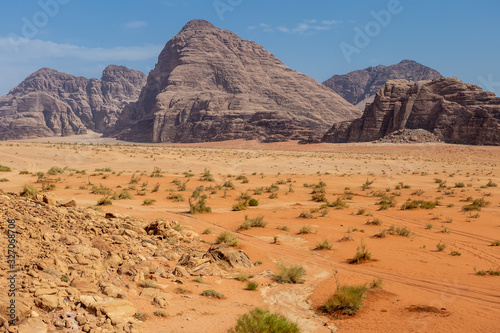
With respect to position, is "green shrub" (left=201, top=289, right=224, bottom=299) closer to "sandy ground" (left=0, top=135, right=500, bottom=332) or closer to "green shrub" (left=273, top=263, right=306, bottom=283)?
"sandy ground" (left=0, top=135, right=500, bottom=332)

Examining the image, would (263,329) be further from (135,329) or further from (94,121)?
(94,121)

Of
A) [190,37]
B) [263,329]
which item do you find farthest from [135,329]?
[190,37]

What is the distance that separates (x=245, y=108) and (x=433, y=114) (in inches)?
2428

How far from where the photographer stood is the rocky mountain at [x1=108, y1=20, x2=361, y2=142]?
381 feet

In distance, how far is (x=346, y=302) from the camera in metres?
7.25

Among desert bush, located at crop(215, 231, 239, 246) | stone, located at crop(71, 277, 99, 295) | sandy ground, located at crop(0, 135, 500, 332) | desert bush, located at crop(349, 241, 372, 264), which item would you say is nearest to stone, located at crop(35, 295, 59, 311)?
stone, located at crop(71, 277, 99, 295)

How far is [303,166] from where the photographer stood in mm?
45719

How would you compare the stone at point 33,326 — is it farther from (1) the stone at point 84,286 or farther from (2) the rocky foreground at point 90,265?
(1) the stone at point 84,286

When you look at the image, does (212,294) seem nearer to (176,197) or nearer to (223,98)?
(176,197)

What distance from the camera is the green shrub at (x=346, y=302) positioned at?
721 cm

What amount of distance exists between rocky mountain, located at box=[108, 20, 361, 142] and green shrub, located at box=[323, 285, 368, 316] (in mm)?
96136

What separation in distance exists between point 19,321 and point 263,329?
3651 mm

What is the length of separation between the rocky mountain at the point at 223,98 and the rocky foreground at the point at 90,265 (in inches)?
3672

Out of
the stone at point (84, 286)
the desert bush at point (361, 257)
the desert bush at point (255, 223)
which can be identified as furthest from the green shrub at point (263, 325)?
the desert bush at point (255, 223)
